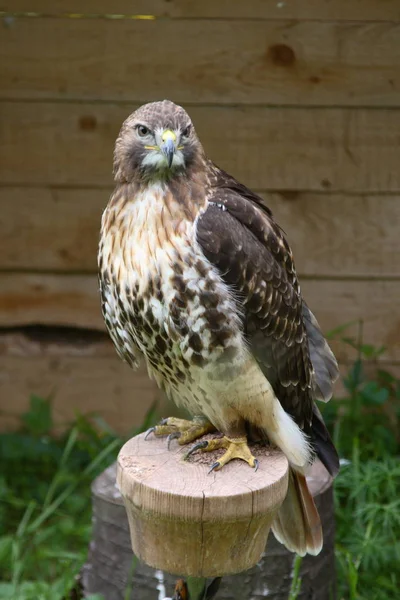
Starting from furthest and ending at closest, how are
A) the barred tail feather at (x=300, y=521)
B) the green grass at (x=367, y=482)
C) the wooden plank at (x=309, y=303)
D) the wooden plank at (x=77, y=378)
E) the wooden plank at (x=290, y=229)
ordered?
1. the wooden plank at (x=77, y=378)
2. the wooden plank at (x=309, y=303)
3. the wooden plank at (x=290, y=229)
4. the green grass at (x=367, y=482)
5. the barred tail feather at (x=300, y=521)

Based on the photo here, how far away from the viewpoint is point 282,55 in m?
4.03

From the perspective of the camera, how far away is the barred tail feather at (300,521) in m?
2.82

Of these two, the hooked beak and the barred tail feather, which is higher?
the hooked beak

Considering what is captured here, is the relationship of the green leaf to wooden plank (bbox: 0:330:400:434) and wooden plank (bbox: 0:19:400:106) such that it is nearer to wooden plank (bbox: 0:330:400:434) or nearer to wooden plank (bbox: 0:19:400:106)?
wooden plank (bbox: 0:330:400:434)

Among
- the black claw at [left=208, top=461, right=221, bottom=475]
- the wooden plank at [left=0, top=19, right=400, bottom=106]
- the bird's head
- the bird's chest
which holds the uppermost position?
the wooden plank at [left=0, top=19, right=400, bottom=106]

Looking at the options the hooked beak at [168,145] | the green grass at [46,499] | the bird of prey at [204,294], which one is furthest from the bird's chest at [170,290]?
the green grass at [46,499]

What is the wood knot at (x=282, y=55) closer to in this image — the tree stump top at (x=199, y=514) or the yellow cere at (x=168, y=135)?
the yellow cere at (x=168, y=135)

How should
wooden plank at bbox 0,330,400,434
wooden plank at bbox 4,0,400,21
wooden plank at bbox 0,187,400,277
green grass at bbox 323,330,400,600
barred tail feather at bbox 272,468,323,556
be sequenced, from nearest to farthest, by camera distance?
barred tail feather at bbox 272,468,323,556, green grass at bbox 323,330,400,600, wooden plank at bbox 4,0,400,21, wooden plank at bbox 0,187,400,277, wooden plank at bbox 0,330,400,434

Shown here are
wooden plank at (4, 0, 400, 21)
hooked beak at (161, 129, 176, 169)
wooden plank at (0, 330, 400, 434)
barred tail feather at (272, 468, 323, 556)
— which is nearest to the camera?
hooked beak at (161, 129, 176, 169)

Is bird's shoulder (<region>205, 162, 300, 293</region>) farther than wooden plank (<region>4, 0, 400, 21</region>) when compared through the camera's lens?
No

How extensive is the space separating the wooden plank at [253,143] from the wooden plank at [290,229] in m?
0.07

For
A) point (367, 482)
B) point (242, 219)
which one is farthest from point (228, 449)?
point (367, 482)

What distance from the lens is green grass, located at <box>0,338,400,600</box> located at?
3.62m

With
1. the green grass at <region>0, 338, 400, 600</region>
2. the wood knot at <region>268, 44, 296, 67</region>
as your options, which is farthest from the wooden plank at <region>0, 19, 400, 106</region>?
the green grass at <region>0, 338, 400, 600</region>
